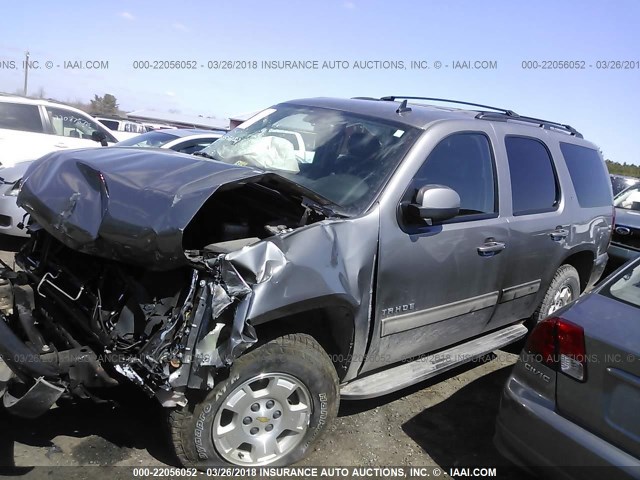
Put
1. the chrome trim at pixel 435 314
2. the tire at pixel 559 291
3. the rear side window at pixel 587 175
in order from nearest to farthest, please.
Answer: the chrome trim at pixel 435 314 → the tire at pixel 559 291 → the rear side window at pixel 587 175

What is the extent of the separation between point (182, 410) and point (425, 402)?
2.00m

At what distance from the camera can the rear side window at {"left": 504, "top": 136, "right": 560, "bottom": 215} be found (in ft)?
12.4

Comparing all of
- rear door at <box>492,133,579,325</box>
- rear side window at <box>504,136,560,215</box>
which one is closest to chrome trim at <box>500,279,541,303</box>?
rear door at <box>492,133,579,325</box>

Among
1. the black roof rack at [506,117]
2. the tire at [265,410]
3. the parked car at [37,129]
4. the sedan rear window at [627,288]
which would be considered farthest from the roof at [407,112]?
the parked car at [37,129]

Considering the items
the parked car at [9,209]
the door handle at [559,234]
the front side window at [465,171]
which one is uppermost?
the front side window at [465,171]

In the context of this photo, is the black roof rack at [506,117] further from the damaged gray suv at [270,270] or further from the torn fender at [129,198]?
the torn fender at [129,198]

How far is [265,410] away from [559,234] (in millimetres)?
2867

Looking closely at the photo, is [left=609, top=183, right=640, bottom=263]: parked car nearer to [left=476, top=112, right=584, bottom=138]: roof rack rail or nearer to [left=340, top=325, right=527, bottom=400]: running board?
[left=476, top=112, right=584, bottom=138]: roof rack rail

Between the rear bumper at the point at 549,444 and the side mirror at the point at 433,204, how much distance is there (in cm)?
100

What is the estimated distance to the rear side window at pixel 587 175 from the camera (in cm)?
452

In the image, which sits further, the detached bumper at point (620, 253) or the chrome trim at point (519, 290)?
the detached bumper at point (620, 253)

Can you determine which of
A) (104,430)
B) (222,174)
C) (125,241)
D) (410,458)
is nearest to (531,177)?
(410,458)

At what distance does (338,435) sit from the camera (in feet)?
10.6

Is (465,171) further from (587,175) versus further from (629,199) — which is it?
(629,199)
